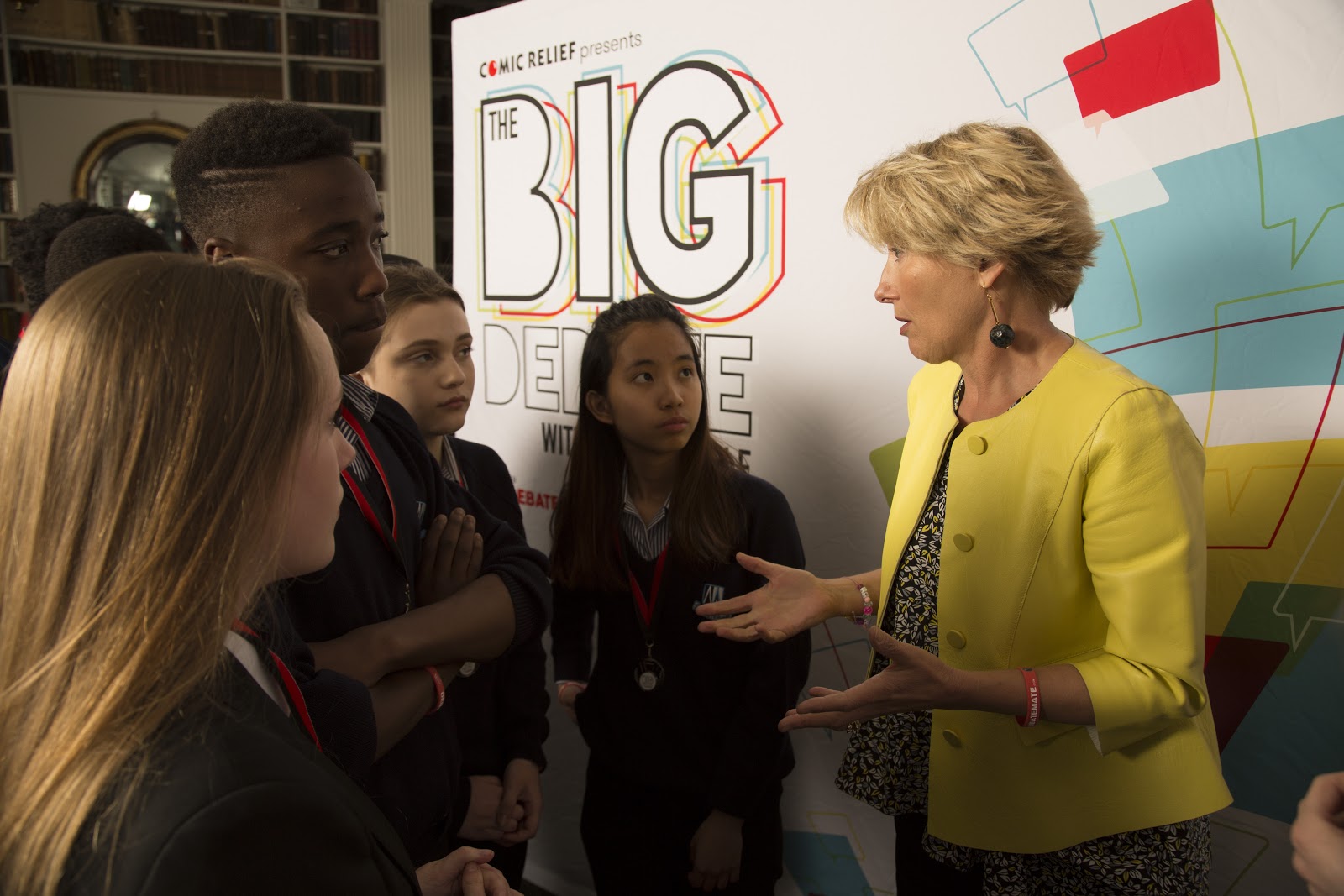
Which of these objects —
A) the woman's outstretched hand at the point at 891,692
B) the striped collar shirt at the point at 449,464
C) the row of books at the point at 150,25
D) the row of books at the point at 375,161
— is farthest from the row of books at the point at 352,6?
the woman's outstretched hand at the point at 891,692

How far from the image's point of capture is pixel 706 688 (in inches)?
74.6

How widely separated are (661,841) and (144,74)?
6914 millimetres

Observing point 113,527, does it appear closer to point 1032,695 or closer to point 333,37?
point 1032,695

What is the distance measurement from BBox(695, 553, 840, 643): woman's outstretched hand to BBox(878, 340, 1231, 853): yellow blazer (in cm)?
24

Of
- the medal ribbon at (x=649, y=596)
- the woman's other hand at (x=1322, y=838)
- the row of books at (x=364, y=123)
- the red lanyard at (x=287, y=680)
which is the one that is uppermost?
the row of books at (x=364, y=123)

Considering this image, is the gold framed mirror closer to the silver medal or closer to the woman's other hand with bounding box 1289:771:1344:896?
the silver medal

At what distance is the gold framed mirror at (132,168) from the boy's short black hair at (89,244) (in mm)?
4768

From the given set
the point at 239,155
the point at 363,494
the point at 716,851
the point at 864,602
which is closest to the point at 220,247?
the point at 239,155

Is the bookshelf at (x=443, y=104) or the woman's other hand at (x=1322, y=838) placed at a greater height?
the bookshelf at (x=443, y=104)

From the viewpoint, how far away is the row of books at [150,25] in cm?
639

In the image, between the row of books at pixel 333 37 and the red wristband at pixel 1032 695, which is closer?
the red wristband at pixel 1032 695

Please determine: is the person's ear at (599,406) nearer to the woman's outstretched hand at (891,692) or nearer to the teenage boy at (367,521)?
the teenage boy at (367,521)

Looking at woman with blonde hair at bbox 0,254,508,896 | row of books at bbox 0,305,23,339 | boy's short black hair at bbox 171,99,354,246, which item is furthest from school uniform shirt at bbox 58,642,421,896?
row of books at bbox 0,305,23,339

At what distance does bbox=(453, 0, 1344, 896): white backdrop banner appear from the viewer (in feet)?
4.82
